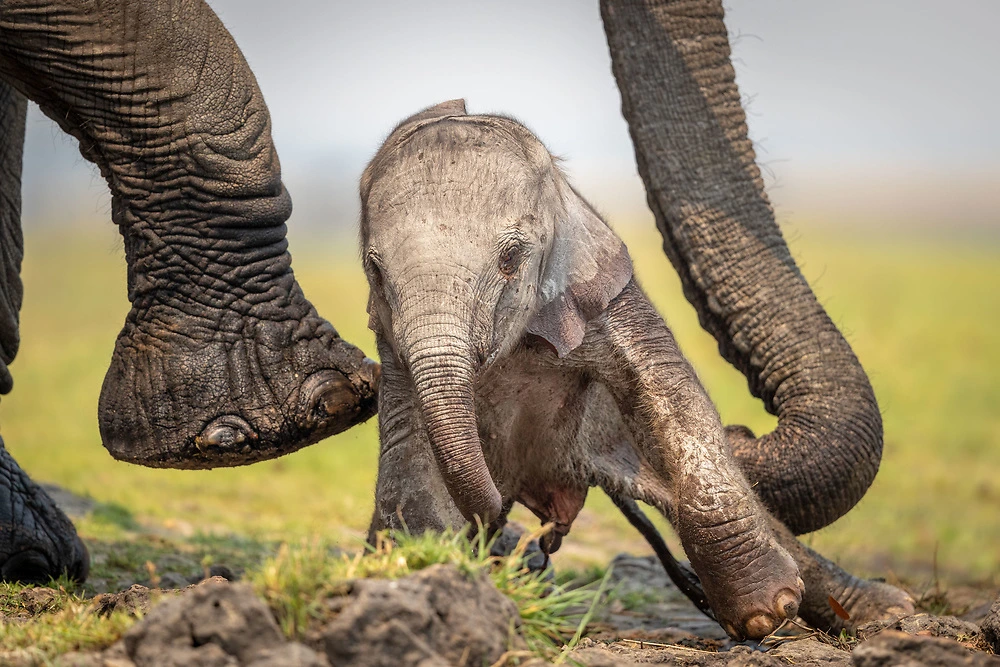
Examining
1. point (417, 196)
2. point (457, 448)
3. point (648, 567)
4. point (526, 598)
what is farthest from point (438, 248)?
point (648, 567)

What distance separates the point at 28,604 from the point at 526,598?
227cm

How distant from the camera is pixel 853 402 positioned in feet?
18.7

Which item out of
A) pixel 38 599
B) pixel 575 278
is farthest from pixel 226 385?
pixel 575 278

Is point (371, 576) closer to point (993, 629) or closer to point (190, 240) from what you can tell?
point (993, 629)

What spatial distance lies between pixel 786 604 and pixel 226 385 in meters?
2.38

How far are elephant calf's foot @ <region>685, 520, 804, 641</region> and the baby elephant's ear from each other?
897 mm

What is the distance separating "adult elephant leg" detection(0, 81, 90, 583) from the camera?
6.36m

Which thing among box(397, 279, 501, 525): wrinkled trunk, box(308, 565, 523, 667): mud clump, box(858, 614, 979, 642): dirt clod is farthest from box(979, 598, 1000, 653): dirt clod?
box(308, 565, 523, 667): mud clump

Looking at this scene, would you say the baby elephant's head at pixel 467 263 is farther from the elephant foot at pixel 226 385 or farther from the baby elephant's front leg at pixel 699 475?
the elephant foot at pixel 226 385

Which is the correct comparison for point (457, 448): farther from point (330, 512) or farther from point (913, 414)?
point (913, 414)

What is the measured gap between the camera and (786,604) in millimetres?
5055

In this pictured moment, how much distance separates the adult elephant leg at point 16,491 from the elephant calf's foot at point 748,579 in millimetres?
3012

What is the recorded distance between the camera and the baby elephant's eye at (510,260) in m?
4.55

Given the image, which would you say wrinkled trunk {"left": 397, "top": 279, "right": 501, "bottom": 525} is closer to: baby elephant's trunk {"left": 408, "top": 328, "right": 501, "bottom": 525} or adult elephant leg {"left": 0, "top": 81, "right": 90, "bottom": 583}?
baby elephant's trunk {"left": 408, "top": 328, "right": 501, "bottom": 525}
